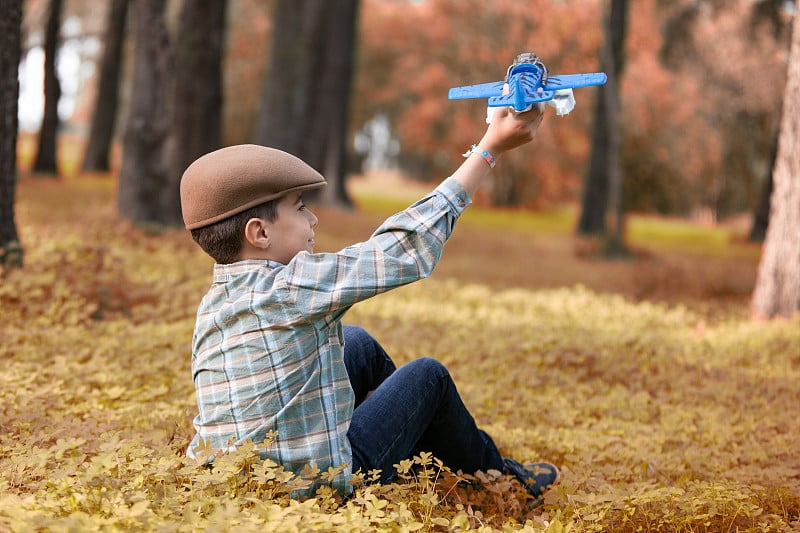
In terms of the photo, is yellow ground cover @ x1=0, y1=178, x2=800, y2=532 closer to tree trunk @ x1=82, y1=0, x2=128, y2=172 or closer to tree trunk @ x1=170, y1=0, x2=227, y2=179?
tree trunk @ x1=170, y1=0, x2=227, y2=179

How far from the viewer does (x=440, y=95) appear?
3150 cm

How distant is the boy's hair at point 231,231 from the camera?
2.85 meters

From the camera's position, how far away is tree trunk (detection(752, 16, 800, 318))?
26.2 ft

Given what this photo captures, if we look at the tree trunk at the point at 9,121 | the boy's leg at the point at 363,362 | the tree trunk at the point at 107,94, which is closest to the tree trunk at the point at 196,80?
the tree trunk at the point at 9,121

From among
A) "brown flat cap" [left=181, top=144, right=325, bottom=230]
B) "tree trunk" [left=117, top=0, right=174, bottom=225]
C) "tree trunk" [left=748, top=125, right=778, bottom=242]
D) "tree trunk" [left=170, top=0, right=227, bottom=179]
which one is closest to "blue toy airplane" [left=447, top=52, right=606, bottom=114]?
"brown flat cap" [left=181, top=144, right=325, bottom=230]

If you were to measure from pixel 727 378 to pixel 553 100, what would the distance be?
4.06 meters

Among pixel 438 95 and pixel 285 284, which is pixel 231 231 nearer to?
pixel 285 284

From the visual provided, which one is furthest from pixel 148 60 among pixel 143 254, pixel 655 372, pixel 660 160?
pixel 660 160

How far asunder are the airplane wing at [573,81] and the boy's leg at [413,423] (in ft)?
3.77

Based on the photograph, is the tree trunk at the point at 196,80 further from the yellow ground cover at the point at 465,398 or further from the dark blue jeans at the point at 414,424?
the dark blue jeans at the point at 414,424

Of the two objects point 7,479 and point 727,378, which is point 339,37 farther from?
point 7,479

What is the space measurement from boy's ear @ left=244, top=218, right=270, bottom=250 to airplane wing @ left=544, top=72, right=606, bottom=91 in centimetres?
106

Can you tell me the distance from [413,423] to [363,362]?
46cm

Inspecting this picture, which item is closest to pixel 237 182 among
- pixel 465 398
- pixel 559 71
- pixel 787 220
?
pixel 465 398
